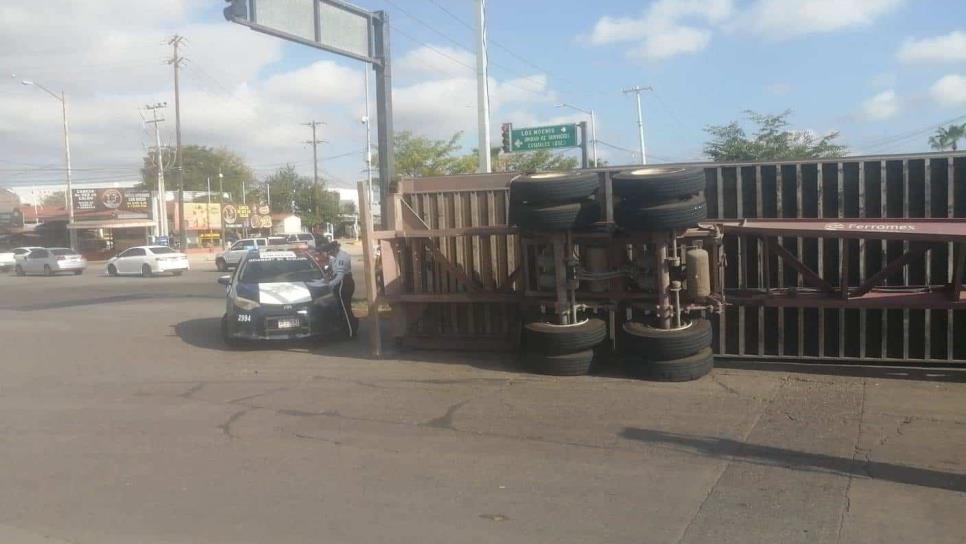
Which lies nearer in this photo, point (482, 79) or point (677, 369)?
point (677, 369)

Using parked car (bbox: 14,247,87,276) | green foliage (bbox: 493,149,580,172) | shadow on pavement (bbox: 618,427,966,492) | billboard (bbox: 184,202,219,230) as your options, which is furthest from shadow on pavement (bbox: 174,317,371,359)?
billboard (bbox: 184,202,219,230)

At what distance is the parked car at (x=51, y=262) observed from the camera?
45.1 metres

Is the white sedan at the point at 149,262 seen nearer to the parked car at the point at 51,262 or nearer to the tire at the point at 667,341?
the parked car at the point at 51,262

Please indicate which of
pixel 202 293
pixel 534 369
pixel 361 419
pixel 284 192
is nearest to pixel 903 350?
pixel 534 369

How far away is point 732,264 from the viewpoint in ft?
Answer: 35.4

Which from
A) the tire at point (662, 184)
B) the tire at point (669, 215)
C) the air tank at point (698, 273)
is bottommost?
the air tank at point (698, 273)

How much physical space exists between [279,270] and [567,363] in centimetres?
615

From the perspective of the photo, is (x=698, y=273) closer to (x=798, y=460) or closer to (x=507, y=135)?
(x=798, y=460)

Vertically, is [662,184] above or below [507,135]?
below

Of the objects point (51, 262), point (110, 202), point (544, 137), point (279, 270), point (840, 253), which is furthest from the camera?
point (110, 202)

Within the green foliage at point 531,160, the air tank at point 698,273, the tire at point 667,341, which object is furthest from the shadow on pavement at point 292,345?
the green foliage at point 531,160

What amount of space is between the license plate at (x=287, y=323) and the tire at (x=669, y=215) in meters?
5.84

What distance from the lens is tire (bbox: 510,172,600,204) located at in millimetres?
10023

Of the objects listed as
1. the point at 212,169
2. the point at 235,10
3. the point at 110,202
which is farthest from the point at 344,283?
the point at 212,169
